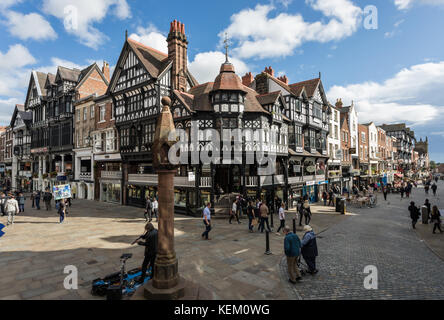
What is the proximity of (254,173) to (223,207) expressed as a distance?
4.47 m

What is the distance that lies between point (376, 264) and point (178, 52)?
71.5 ft

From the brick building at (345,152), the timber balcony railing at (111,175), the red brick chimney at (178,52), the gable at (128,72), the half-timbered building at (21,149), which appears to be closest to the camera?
the red brick chimney at (178,52)

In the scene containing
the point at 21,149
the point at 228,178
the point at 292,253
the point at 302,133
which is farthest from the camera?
the point at 21,149

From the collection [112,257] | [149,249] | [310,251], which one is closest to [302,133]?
[310,251]

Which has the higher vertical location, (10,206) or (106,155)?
(106,155)

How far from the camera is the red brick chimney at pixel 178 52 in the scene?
2147cm

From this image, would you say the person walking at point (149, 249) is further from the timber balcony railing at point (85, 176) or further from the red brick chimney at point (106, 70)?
the red brick chimney at point (106, 70)

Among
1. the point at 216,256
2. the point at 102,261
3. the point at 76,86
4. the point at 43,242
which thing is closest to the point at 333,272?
the point at 216,256

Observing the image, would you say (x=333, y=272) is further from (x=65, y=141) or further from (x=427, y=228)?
(x=65, y=141)

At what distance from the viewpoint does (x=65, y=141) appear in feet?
108

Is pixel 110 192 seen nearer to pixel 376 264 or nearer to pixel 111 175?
pixel 111 175

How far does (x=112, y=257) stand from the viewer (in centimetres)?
885

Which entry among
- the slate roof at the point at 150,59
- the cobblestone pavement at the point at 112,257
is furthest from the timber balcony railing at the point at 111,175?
the slate roof at the point at 150,59

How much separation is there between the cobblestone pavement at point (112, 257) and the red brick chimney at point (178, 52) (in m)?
13.6
